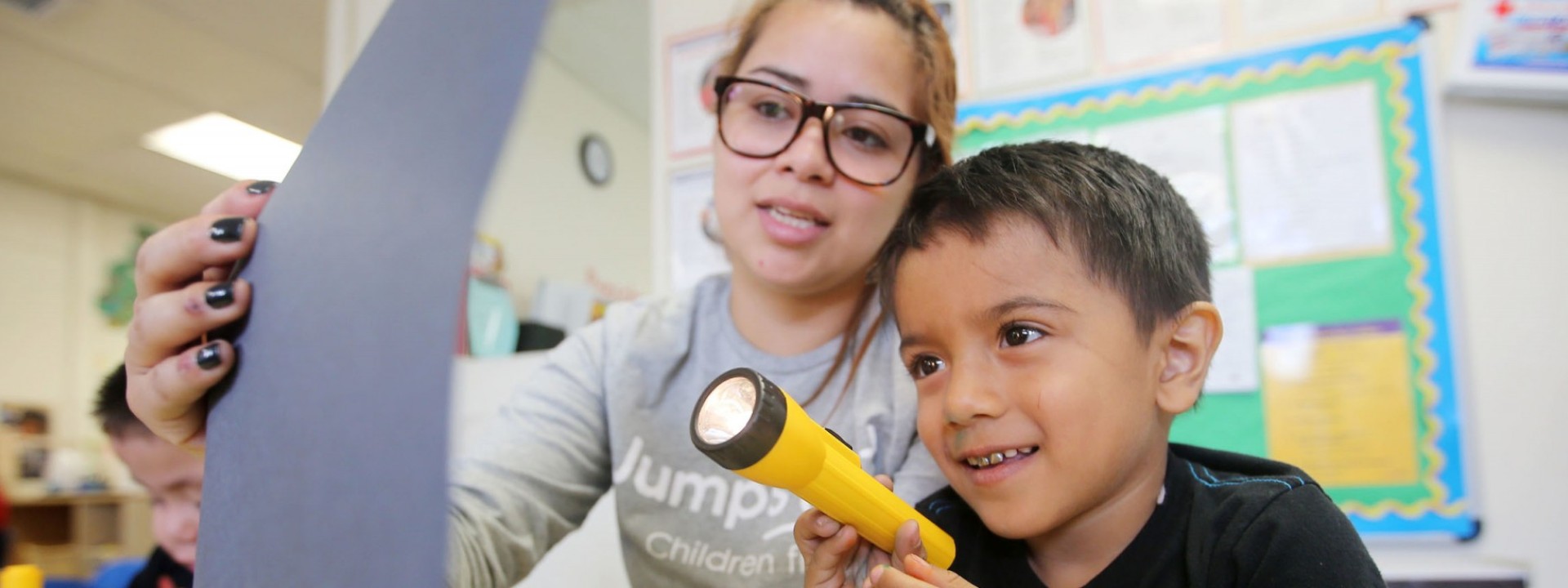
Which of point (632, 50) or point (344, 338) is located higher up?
point (632, 50)

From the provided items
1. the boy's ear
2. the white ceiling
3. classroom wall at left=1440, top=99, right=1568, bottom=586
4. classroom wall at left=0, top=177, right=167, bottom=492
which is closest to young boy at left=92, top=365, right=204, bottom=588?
the white ceiling

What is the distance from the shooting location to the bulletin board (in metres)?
1.16

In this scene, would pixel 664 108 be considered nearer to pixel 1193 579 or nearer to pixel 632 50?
pixel 632 50

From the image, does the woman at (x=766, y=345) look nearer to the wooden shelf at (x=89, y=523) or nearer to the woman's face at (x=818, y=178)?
the woman's face at (x=818, y=178)

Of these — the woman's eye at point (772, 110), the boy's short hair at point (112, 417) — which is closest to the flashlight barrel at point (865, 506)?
the woman's eye at point (772, 110)

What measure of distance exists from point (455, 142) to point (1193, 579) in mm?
484

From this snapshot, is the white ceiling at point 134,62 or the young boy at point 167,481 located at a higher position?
the white ceiling at point 134,62

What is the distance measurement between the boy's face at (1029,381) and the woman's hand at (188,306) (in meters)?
0.37

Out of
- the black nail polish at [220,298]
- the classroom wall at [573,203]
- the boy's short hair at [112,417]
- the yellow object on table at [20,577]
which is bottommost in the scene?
the yellow object on table at [20,577]

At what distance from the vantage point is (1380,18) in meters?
1.21

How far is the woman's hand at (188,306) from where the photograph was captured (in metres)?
0.32

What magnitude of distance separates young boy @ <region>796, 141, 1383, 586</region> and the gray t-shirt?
0.26ft

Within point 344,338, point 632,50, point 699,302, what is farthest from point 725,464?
point 632,50

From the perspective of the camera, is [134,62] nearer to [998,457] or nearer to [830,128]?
[830,128]
